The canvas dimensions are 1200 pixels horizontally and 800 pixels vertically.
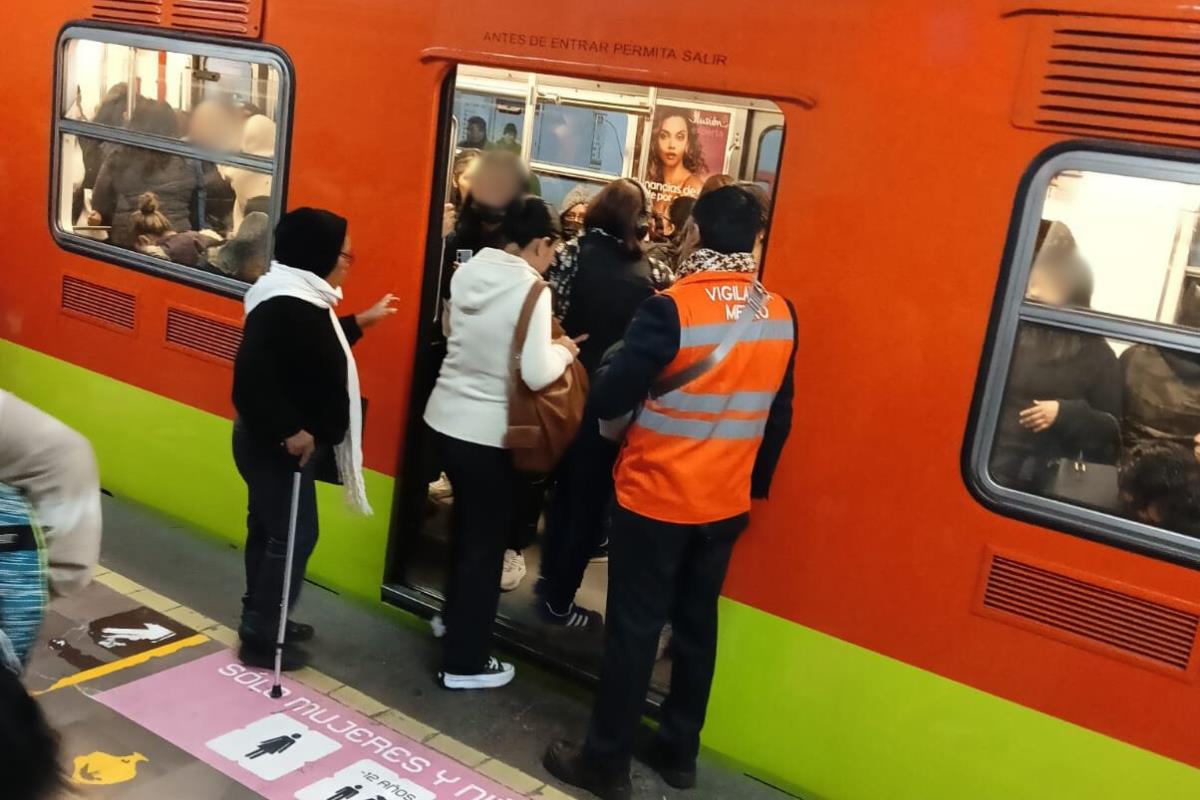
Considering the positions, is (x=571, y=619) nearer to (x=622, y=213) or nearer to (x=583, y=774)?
(x=583, y=774)

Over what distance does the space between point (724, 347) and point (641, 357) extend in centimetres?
21

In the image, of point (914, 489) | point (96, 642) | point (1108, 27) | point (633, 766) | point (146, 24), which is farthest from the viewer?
point (146, 24)

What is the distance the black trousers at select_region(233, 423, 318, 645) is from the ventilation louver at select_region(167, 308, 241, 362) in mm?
990

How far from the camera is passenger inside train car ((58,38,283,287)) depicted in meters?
4.11

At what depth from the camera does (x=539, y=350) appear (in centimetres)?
315

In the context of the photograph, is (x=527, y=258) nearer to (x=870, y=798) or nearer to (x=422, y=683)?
(x=422, y=683)

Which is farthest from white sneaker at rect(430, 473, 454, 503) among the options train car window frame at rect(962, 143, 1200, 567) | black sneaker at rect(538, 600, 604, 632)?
train car window frame at rect(962, 143, 1200, 567)

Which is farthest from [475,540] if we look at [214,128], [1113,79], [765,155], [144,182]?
[765,155]

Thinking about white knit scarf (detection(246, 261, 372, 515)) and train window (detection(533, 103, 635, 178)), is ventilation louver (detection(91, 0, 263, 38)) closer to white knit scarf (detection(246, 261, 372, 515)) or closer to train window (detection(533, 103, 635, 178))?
white knit scarf (detection(246, 261, 372, 515))

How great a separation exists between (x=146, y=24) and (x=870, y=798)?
3.93 m

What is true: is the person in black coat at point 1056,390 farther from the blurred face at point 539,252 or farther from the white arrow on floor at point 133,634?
the white arrow on floor at point 133,634

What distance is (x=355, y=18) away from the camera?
3748mm

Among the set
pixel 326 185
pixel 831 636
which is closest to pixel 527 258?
pixel 326 185

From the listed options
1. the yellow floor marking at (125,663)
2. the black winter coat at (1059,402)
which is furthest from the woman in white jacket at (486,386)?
the black winter coat at (1059,402)
